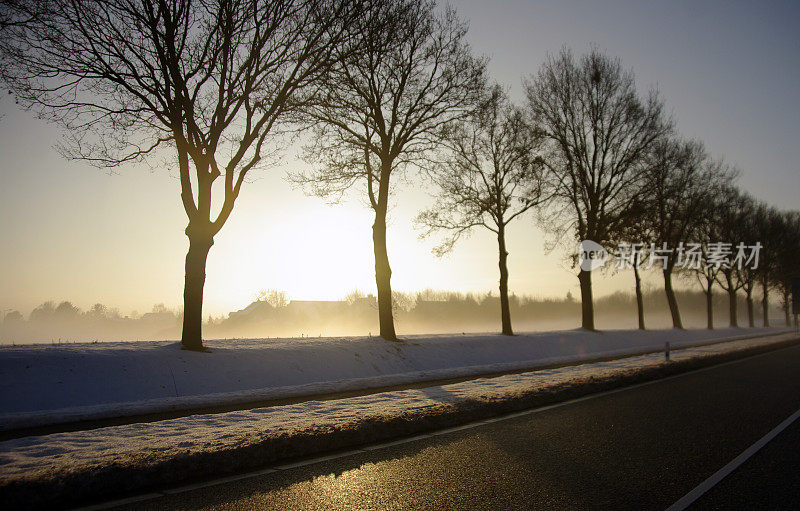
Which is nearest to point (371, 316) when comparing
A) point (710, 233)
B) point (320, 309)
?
point (320, 309)

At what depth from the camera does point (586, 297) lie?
34.3 meters

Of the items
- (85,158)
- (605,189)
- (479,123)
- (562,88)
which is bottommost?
(85,158)

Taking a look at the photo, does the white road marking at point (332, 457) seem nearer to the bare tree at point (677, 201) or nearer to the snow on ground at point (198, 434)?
the snow on ground at point (198, 434)

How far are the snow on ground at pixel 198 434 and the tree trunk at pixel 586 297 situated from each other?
2624 cm

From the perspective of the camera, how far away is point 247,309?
123125 mm

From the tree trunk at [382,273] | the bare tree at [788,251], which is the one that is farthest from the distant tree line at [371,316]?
the tree trunk at [382,273]

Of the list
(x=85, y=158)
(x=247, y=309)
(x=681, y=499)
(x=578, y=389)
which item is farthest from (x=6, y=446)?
(x=247, y=309)

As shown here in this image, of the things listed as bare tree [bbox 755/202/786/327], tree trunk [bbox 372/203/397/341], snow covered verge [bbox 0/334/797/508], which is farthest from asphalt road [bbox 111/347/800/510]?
bare tree [bbox 755/202/786/327]

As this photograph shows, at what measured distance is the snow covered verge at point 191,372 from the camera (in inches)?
405

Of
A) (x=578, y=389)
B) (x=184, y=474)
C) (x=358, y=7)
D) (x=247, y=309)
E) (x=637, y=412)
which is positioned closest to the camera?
(x=184, y=474)

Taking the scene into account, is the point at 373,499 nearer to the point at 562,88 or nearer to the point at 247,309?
the point at 562,88

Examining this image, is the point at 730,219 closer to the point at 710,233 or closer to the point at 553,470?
the point at 710,233

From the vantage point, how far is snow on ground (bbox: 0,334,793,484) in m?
4.69

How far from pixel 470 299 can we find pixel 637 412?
398 feet
